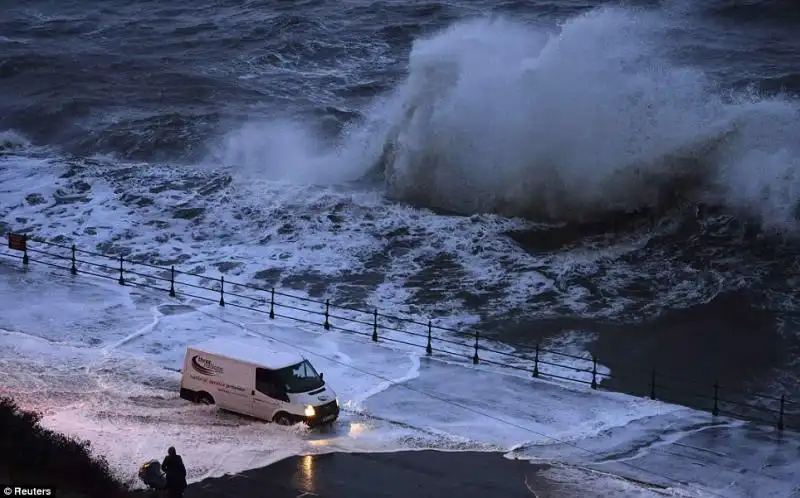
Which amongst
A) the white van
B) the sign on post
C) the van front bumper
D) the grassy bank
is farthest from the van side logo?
the sign on post

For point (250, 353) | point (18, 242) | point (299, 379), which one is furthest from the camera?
point (18, 242)

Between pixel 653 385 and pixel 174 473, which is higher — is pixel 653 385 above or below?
below

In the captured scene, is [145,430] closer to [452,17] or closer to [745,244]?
[745,244]

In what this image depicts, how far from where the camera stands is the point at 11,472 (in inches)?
585

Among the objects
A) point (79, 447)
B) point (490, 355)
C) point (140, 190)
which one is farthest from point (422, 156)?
point (79, 447)

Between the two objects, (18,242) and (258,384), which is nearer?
(258,384)

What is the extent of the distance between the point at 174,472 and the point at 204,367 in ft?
17.6

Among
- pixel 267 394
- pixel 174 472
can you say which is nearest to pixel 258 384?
pixel 267 394

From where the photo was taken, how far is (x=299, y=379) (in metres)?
19.6

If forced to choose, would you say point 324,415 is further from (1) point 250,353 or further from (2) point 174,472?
(2) point 174,472

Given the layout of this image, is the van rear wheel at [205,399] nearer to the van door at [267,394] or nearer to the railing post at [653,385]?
the van door at [267,394]

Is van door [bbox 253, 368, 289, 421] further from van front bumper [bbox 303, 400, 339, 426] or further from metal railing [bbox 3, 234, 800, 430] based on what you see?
metal railing [bbox 3, 234, 800, 430]

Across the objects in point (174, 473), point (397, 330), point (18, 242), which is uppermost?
point (174, 473)

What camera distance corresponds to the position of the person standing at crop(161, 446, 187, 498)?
14.8 metres
